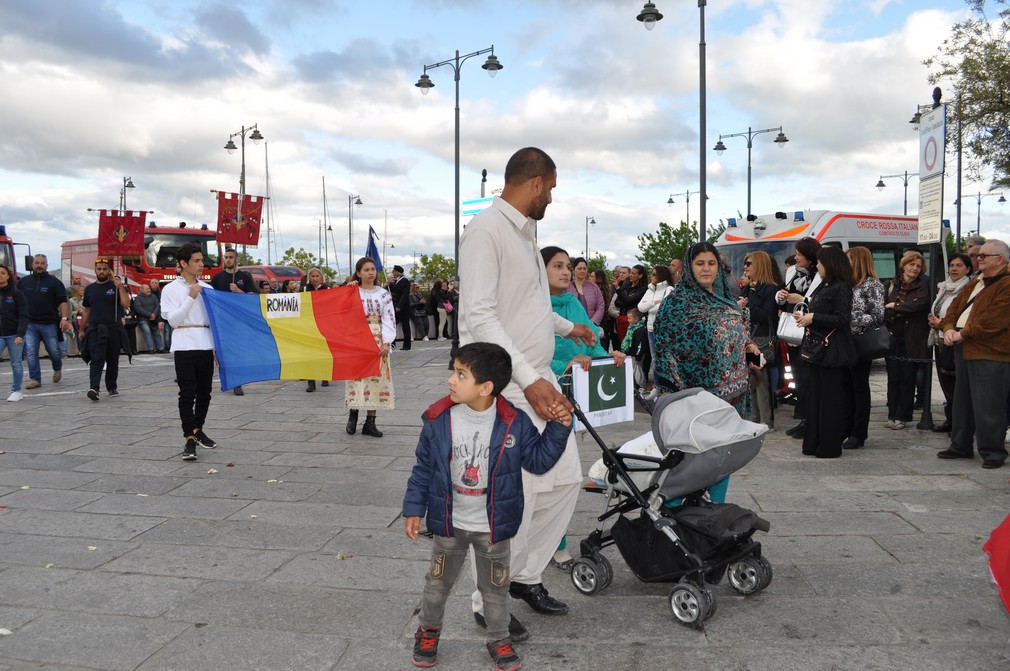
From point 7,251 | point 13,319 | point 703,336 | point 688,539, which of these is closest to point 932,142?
point 703,336

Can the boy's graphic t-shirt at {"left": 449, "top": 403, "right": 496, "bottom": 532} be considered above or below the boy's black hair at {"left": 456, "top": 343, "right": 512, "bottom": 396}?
below

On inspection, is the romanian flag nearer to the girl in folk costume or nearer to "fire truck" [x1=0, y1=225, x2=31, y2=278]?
the girl in folk costume

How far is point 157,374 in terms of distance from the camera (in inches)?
559

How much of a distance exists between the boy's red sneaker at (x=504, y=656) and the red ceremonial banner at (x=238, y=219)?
12657 mm

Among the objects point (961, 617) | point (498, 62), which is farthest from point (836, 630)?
point (498, 62)

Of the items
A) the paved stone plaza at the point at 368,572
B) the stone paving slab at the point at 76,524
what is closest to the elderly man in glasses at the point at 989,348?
the paved stone plaza at the point at 368,572

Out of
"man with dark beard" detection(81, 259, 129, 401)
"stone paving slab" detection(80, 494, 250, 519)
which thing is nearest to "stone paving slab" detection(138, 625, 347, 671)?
"stone paving slab" detection(80, 494, 250, 519)

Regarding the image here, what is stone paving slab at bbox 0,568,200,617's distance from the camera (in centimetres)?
387

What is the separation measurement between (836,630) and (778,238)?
37.7ft

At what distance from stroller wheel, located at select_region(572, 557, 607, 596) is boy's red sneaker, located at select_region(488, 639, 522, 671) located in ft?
2.71

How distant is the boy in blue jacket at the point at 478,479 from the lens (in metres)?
3.12

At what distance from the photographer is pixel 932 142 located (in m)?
8.77

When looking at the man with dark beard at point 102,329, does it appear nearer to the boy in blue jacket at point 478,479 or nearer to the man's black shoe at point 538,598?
the man's black shoe at point 538,598

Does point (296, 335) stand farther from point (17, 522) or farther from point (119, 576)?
point (119, 576)
